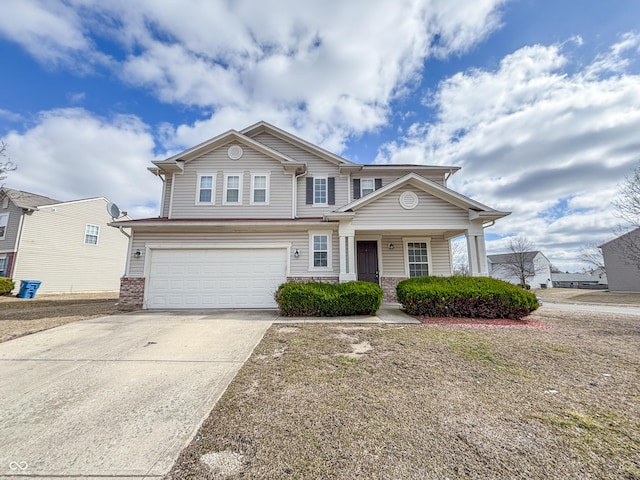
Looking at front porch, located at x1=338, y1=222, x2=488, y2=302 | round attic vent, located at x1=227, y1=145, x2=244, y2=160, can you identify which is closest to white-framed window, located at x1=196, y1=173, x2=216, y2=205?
round attic vent, located at x1=227, y1=145, x2=244, y2=160

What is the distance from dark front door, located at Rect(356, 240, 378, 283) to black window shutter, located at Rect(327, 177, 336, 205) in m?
2.30

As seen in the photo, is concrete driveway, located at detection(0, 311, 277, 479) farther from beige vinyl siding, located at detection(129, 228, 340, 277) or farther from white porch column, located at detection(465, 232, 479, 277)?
white porch column, located at detection(465, 232, 479, 277)

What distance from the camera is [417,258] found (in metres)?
12.5

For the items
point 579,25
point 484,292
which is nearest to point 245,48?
point 579,25

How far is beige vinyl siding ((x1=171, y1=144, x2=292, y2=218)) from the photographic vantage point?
1150 centimetres

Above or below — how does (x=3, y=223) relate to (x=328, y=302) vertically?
above

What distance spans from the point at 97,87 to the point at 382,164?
1234 cm

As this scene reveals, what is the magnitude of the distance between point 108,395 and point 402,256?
36.7 feet

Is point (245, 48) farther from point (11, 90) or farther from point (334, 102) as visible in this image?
point (11, 90)

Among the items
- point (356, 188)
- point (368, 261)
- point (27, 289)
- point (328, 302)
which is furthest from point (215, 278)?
point (27, 289)

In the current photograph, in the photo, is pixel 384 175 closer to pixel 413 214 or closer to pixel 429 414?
pixel 413 214

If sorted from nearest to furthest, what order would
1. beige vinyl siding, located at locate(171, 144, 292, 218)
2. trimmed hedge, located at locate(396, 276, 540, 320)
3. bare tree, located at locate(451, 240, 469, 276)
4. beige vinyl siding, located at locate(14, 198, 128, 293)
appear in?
trimmed hedge, located at locate(396, 276, 540, 320) → beige vinyl siding, located at locate(171, 144, 292, 218) → beige vinyl siding, located at locate(14, 198, 128, 293) → bare tree, located at locate(451, 240, 469, 276)

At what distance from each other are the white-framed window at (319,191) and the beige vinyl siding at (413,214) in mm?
2909

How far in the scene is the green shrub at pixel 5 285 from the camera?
15336 millimetres
